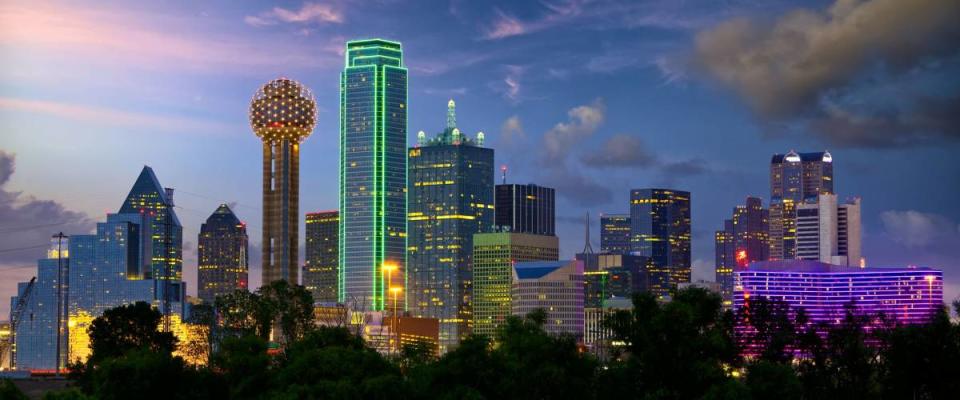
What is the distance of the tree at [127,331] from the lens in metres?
147

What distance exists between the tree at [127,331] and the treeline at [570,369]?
115ft

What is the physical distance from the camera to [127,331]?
150125 mm

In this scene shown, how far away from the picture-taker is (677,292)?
330 ft

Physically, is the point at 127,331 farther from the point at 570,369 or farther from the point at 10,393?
the point at 570,369

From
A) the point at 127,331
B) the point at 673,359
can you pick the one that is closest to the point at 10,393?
the point at 673,359

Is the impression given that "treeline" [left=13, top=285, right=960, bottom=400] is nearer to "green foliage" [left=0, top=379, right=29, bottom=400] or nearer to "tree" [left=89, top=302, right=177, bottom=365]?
"green foliage" [left=0, top=379, right=29, bottom=400]

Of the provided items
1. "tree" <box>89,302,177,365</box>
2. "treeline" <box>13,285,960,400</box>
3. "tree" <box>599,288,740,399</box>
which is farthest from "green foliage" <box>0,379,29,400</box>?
"tree" <box>89,302,177,365</box>

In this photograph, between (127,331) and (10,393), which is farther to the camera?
(127,331)

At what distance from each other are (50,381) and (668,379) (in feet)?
345

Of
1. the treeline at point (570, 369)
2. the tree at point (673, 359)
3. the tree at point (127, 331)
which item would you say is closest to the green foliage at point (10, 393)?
the treeline at point (570, 369)

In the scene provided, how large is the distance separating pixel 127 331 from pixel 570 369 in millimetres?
70393

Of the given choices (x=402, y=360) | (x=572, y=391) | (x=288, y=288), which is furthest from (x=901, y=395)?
(x=288, y=288)

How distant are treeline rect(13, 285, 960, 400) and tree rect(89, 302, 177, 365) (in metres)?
34.9

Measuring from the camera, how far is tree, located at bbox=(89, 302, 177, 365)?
5793 inches
